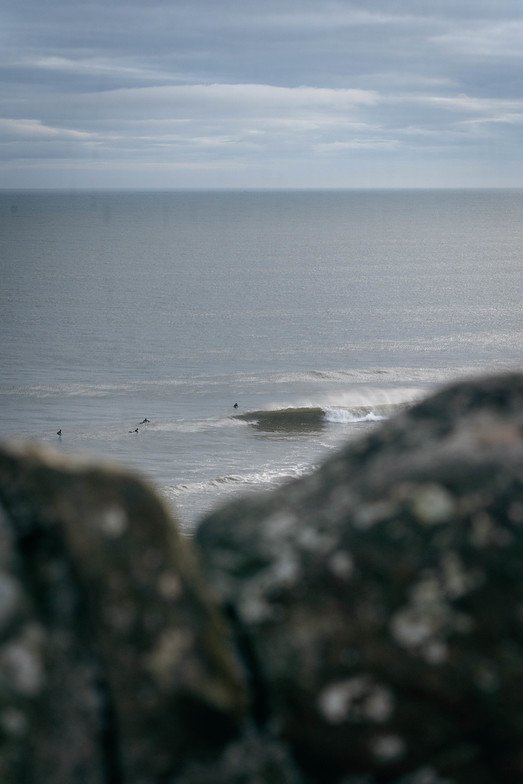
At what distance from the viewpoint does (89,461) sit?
13.4ft

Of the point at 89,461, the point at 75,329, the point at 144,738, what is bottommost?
the point at 75,329

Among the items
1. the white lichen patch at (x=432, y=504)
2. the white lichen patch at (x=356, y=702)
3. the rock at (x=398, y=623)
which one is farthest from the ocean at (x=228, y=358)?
the white lichen patch at (x=356, y=702)

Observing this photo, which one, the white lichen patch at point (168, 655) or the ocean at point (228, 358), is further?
the ocean at point (228, 358)

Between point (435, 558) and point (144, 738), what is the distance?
1432 millimetres

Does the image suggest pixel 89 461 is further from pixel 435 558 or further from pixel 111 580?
pixel 435 558

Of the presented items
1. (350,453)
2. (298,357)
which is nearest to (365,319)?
(298,357)

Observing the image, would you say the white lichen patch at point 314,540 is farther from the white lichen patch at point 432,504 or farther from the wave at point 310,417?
the wave at point 310,417

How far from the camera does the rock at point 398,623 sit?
373 centimetres

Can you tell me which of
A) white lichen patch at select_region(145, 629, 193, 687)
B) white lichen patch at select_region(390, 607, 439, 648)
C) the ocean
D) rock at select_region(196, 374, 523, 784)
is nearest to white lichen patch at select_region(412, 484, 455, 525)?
rock at select_region(196, 374, 523, 784)

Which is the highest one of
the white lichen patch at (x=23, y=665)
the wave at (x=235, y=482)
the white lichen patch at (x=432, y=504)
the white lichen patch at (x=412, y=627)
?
the white lichen patch at (x=432, y=504)

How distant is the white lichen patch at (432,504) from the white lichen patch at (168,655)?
1141mm

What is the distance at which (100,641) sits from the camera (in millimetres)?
3721

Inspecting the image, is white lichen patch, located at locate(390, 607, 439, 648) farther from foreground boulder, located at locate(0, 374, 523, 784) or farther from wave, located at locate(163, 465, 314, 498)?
wave, located at locate(163, 465, 314, 498)

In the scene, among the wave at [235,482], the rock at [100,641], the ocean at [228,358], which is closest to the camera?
the rock at [100,641]
